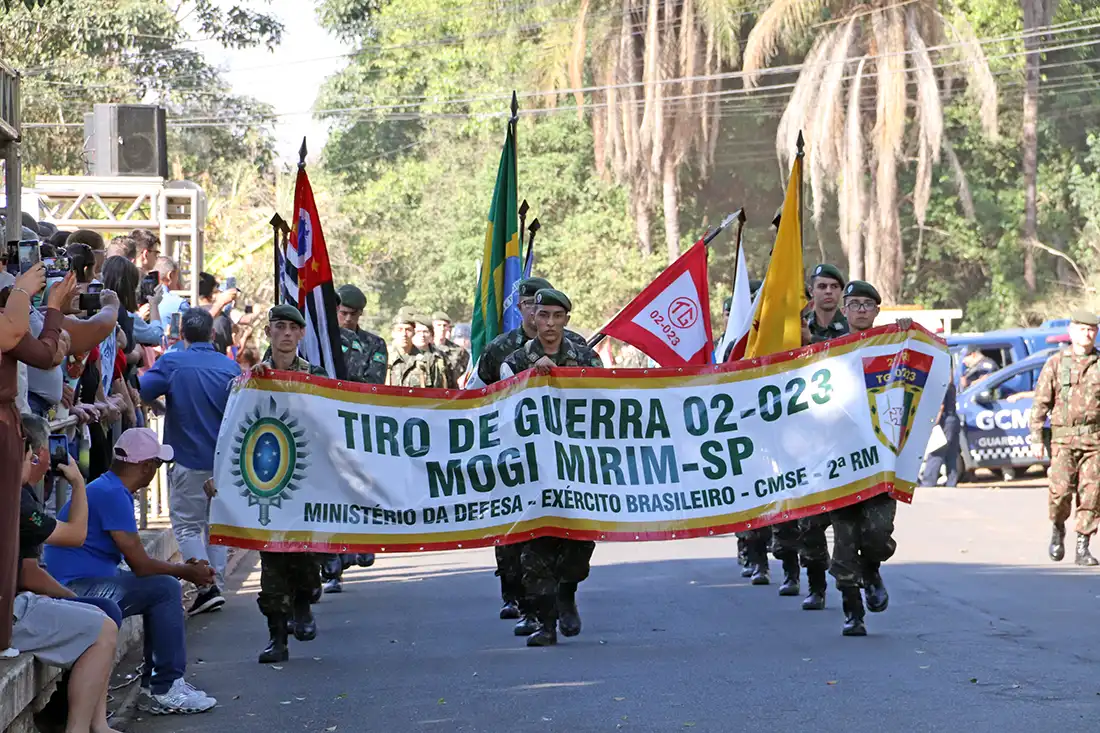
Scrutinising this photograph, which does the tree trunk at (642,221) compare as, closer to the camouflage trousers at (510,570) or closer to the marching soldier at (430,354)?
the marching soldier at (430,354)

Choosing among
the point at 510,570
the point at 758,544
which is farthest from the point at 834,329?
the point at 510,570

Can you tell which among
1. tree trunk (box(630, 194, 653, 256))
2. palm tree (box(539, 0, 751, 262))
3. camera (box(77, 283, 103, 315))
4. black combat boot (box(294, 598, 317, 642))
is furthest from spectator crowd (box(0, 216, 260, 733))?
tree trunk (box(630, 194, 653, 256))

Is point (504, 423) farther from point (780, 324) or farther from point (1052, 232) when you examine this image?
point (1052, 232)

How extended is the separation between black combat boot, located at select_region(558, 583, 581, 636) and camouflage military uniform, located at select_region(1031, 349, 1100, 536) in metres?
5.50

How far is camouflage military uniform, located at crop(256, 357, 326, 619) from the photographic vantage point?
9320 millimetres

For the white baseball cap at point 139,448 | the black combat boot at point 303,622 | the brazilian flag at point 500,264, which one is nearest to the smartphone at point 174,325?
the brazilian flag at point 500,264

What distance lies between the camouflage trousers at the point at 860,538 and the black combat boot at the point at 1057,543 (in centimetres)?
449

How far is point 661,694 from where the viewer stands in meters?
8.04

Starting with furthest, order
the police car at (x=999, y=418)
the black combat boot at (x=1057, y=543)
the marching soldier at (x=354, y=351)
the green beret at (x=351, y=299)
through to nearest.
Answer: the police car at (x=999, y=418) < the black combat boot at (x=1057, y=543) < the green beret at (x=351, y=299) < the marching soldier at (x=354, y=351)

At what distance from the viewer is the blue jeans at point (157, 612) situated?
7.71 meters

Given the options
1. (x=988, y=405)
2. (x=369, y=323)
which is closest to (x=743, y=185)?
(x=369, y=323)

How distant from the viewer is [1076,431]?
14.1 meters

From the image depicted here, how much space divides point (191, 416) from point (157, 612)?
3.42m

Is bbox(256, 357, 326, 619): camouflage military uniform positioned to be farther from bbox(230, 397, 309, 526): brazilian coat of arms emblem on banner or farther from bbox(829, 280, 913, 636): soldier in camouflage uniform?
bbox(829, 280, 913, 636): soldier in camouflage uniform
